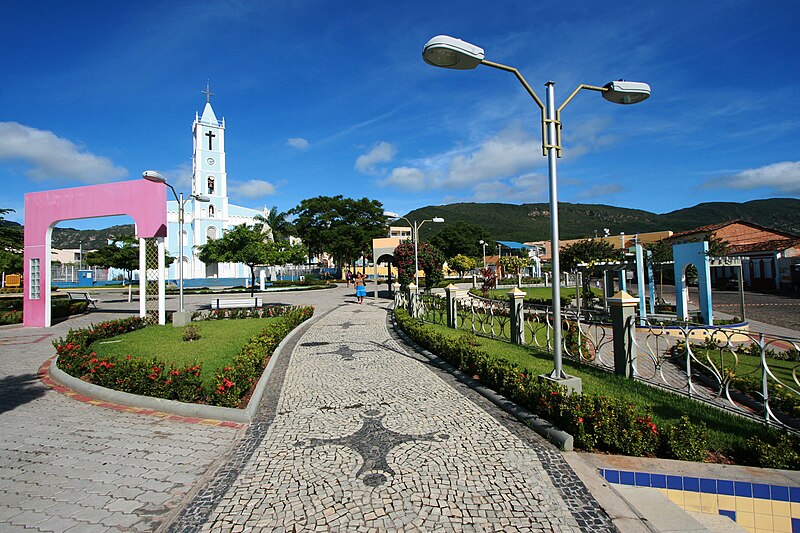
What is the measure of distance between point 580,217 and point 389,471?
512 feet

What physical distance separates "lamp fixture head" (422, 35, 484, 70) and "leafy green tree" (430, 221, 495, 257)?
243 ft

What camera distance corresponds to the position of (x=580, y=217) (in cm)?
14600

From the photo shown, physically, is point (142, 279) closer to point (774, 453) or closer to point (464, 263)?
point (774, 453)

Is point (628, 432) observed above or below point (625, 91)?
below

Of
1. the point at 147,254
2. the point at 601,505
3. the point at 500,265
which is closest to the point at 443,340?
the point at 601,505

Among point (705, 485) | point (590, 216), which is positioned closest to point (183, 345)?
point (705, 485)

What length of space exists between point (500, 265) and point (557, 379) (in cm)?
4107

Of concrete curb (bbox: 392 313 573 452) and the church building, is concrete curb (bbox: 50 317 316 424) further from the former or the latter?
the church building

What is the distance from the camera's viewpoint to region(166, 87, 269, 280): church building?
49.8 meters

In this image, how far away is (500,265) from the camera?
46.0 metres

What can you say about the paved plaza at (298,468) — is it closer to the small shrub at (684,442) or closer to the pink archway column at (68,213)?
the small shrub at (684,442)

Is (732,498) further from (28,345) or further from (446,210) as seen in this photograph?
(446,210)

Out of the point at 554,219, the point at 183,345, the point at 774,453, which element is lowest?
the point at 774,453

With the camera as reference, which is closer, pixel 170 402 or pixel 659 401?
pixel 659 401
